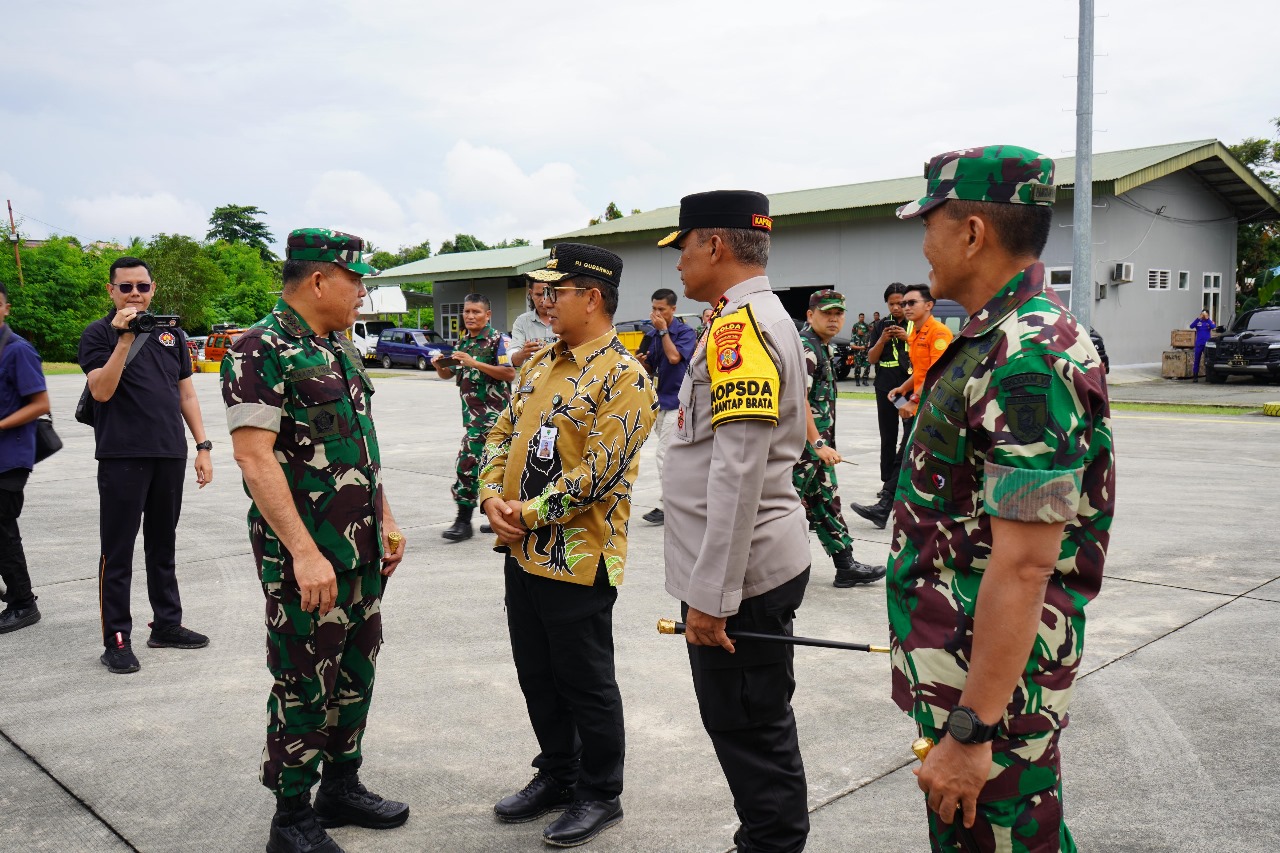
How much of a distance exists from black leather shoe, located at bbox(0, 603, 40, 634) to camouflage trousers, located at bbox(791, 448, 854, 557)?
4573mm

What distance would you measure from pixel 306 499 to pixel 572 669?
1.03m

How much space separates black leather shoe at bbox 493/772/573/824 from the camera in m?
3.30

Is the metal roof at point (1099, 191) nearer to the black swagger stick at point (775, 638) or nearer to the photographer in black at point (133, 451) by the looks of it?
the photographer in black at point (133, 451)

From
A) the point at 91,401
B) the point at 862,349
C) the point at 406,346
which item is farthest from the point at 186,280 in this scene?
the point at 91,401

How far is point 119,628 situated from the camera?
15.7ft

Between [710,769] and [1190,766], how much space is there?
5.87 feet

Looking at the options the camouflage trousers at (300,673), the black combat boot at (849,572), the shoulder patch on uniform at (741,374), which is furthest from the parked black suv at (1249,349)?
the camouflage trousers at (300,673)

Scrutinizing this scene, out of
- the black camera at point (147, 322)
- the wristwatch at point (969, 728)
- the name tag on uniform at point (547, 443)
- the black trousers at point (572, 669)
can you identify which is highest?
the black camera at point (147, 322)

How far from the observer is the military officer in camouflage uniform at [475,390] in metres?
7.52

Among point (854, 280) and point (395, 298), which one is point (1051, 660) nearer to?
point (854, 280)

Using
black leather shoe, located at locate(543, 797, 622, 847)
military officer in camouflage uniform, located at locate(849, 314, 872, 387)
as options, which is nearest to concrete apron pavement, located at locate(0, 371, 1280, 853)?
black leather shoe, located at locate(543, 797, 622, 847)

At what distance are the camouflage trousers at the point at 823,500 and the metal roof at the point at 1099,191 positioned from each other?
18.6 m

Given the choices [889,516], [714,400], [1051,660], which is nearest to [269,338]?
[714,400]

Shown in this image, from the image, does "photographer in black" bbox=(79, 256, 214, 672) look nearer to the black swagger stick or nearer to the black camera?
the black camera
